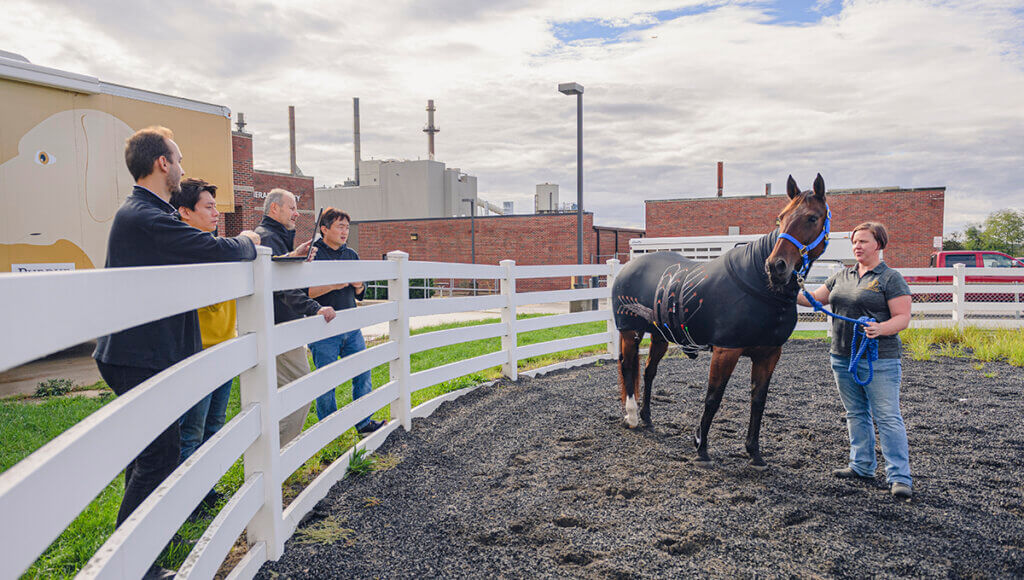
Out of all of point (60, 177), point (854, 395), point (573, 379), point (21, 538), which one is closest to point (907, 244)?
point (573, 379)

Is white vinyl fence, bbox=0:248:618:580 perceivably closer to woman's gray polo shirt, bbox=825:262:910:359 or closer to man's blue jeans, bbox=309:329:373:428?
man's blue jeans, bbox=309:329:373:428

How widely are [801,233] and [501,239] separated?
98.7ft

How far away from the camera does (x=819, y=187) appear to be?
4340 mm

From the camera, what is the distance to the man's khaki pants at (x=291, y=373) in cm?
441

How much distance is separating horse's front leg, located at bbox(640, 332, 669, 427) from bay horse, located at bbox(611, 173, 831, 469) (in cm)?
15

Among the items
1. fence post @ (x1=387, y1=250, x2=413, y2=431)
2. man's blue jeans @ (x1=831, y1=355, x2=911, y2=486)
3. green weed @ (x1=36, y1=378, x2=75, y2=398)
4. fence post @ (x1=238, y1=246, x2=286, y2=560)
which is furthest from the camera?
green weed @ (x1=36, y1=378, x2=75, y2=398)

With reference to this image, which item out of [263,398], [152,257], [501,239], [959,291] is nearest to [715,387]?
[263,398]

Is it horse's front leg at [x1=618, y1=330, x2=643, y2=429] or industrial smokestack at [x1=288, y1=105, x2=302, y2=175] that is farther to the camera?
industrial smokestack at [x1=288, y1=105, x2=302, y2=175]

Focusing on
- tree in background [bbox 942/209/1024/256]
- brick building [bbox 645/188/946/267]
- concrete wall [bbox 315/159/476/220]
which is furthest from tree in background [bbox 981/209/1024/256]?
concrete wall [bbox 315/159/476/220]

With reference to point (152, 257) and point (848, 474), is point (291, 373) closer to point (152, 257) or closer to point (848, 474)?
point (152, 257)

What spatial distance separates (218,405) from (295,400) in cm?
75

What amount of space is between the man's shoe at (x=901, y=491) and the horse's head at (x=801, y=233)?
4.91 ft

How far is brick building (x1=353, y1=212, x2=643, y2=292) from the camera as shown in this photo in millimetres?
32406

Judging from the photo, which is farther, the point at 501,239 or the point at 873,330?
the point at 501,239
